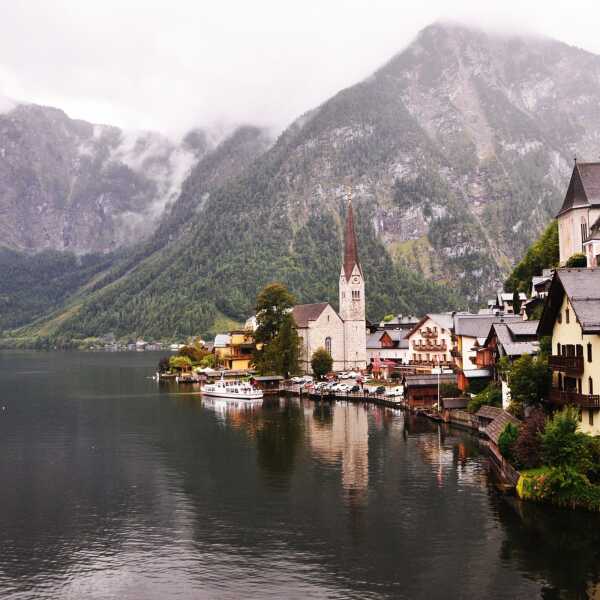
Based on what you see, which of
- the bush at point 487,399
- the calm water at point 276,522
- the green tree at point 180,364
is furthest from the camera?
the green tree at point 180,364

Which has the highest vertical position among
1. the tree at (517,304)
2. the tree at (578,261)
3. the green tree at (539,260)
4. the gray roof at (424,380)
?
the green tree at (539,260)

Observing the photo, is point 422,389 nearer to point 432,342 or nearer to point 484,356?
point 484,356

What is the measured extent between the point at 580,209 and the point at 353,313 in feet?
235

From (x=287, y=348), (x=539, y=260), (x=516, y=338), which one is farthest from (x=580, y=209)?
(x=287, y=348)

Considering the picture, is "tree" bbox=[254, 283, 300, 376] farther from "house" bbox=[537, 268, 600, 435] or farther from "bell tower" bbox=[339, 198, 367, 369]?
"house" bbox=[537, 268, 600, 435]

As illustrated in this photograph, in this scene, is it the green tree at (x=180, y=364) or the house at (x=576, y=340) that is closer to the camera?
the house at (x=576, y=340)

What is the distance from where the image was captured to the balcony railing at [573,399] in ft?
167

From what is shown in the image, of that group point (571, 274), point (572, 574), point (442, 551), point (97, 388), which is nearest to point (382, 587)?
point (442, 551)

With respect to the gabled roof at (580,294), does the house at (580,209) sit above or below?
above

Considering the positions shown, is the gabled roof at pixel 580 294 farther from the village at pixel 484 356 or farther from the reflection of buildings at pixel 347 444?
the reflection of buildings at pixel 347 444

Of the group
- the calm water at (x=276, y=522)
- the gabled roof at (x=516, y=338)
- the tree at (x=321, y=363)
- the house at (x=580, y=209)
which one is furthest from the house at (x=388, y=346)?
the gabled roof at (x=516, y=338)

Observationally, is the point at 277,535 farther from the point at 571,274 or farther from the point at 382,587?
the point at 571,274

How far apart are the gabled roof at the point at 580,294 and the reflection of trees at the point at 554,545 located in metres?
12.1

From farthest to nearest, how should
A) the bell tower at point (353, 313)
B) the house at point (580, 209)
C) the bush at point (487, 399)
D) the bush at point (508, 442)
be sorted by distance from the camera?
the bell tower at point (353, 313) → the house at point (580, 209) → the bush at point (487, 399) → the bush at point (508, 442)
